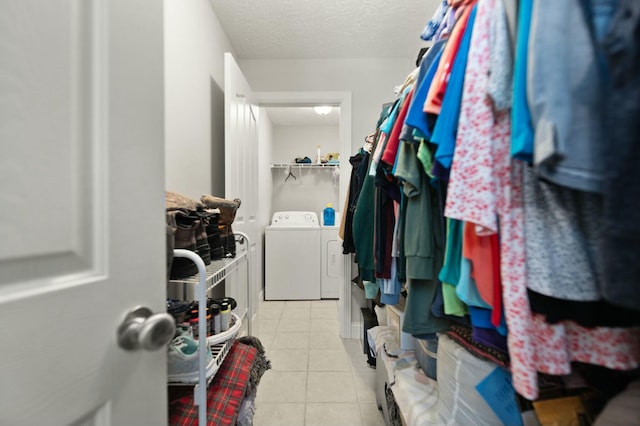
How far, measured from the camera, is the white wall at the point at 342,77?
2.21 m

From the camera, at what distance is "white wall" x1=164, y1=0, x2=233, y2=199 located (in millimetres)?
1192

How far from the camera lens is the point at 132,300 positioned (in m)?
0.42

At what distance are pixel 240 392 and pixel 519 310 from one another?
999 mm

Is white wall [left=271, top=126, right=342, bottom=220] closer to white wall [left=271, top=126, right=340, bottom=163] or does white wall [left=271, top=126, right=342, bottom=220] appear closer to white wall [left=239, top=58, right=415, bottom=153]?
white wall [left=271, top=126, right=340, bottom=163]

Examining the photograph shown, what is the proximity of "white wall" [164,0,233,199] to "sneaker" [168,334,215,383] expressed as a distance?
687 millimetres

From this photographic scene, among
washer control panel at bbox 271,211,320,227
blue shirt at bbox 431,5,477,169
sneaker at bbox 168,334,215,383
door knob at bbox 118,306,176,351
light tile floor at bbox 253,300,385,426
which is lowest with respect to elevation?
light tile floor at bbox 253,300,385,426

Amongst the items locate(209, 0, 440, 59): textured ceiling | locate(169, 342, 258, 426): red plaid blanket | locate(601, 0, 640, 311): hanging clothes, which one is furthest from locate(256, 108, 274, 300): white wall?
locate(601, 0, 640, 311): hanging clothes

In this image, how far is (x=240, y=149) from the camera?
1.72 meters

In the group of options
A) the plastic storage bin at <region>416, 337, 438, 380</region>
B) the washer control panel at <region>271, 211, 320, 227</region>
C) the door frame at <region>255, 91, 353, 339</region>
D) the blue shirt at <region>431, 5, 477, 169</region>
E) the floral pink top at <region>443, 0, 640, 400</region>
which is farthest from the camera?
the washer control panel at <region>271, 211, 320, 227</region>

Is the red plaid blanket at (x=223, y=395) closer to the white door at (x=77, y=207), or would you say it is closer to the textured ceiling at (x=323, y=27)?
the white door at (x=77, y=207)

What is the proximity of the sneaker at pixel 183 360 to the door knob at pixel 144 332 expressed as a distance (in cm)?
43

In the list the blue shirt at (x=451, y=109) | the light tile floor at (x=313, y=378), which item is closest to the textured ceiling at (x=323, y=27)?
the blue shirt at (x=451, y=109)

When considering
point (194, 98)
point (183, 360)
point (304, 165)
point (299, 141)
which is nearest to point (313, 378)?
point (183, 360)

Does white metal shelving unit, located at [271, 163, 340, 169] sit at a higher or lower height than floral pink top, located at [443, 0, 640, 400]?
higher
